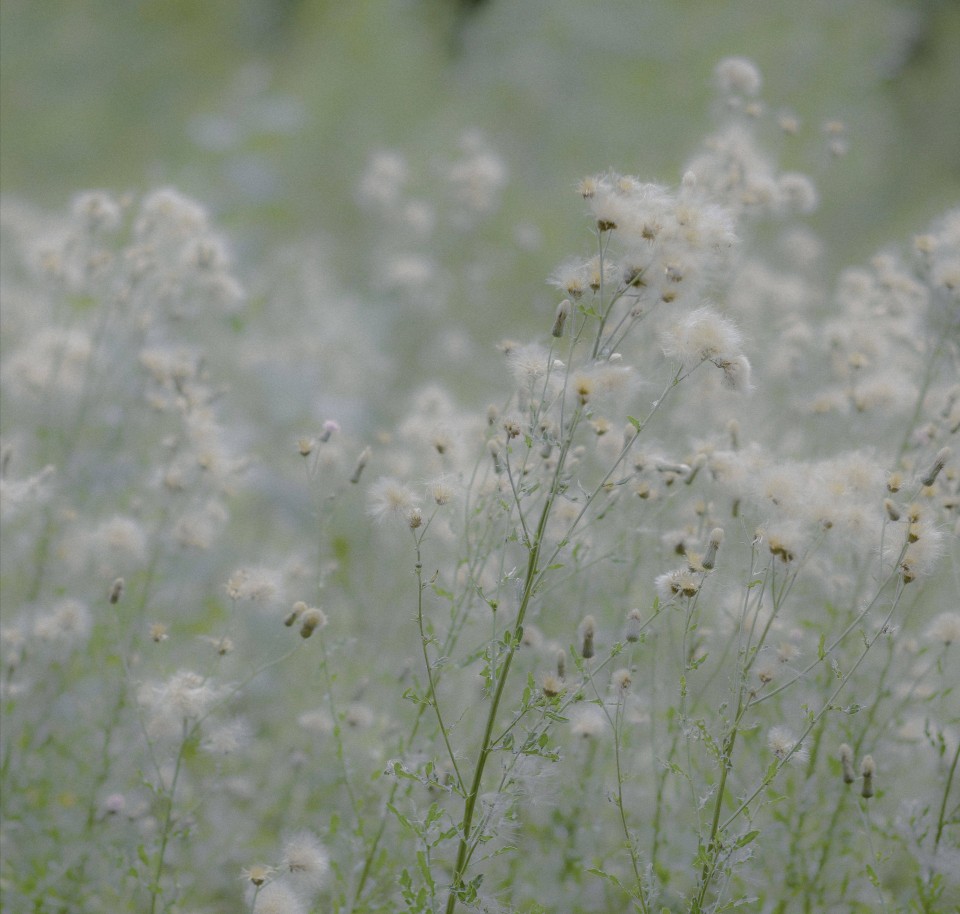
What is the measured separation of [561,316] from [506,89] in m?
6.61

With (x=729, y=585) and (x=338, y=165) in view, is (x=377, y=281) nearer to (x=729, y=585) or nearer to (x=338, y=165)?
(x=338, y=165)

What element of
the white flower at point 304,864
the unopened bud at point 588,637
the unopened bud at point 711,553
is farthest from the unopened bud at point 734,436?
the white flower at point 304,864

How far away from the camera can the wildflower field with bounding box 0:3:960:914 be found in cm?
161

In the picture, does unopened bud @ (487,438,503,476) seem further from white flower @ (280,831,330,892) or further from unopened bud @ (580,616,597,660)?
white flower @ (280,831,330,892)

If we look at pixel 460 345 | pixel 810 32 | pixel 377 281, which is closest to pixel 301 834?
pixel 460 345

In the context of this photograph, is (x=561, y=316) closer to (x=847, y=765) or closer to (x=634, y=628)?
(x=634, y=628)

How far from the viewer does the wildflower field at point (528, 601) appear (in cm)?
161

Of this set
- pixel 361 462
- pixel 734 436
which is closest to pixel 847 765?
pixel 734 436

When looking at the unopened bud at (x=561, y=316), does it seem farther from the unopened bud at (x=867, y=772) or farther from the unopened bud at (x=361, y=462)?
the unopened bud at (x=867, y=772)

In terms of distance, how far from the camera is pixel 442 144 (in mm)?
6633

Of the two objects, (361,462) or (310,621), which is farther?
(361,462)

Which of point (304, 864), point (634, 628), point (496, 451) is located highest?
point (496, 451)

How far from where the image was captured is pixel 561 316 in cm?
162

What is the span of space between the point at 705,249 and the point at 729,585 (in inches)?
32.5
